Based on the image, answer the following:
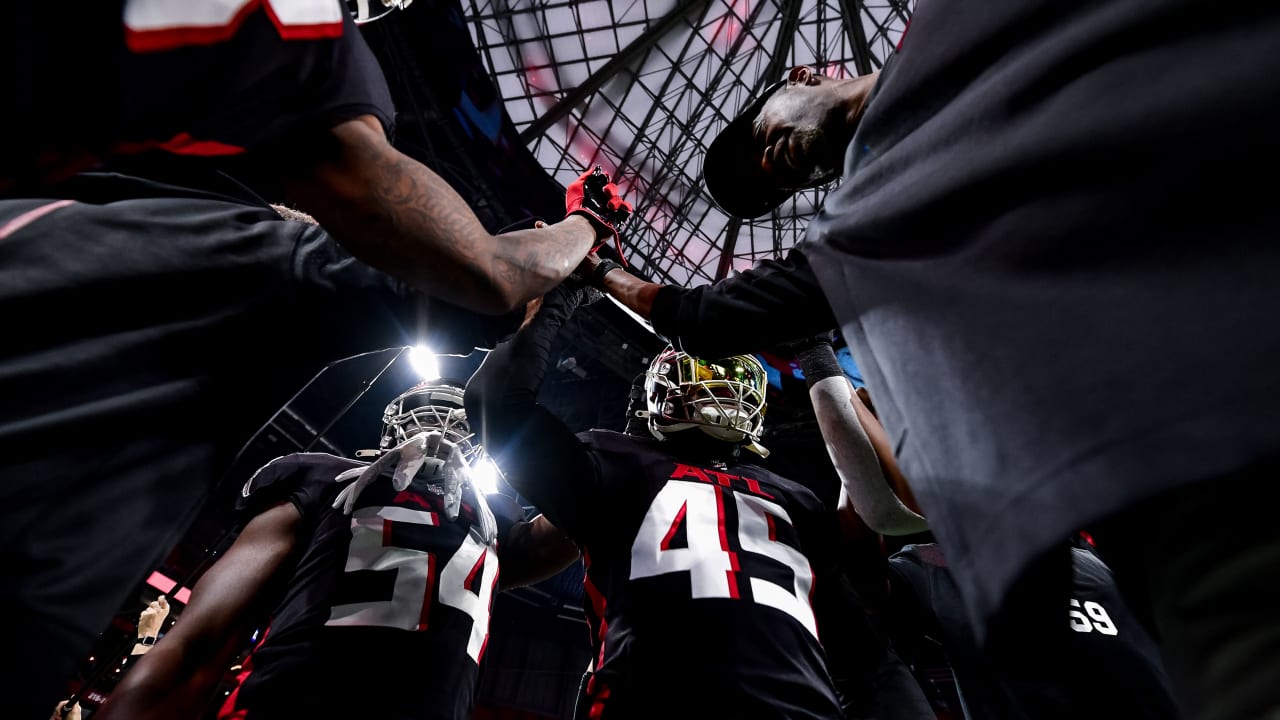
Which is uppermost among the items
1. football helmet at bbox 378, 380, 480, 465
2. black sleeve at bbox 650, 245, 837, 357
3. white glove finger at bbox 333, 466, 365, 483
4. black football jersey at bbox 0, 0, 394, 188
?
football helmet at bbox 378, 380, 480, 465

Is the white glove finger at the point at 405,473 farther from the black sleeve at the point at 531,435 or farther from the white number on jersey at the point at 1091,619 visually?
the white number on jersey at the point at 1091,619

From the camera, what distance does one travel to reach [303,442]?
1159cm

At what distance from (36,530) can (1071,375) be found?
147cm

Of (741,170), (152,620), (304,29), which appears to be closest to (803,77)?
(741,170)

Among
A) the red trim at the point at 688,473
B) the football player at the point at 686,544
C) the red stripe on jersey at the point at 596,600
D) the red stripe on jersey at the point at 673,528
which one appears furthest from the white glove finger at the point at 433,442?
the red stripe on jersey at the point at 673,528

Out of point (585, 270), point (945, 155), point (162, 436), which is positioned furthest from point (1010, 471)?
point (585, 270)

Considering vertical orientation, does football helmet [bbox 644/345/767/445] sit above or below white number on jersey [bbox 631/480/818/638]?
above

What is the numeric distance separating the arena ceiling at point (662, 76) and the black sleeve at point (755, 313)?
13410mm

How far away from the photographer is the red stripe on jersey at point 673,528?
217 centimetres

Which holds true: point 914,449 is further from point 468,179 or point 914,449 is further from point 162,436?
point 468,179

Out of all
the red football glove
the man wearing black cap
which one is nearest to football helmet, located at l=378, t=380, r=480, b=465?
the red football glove

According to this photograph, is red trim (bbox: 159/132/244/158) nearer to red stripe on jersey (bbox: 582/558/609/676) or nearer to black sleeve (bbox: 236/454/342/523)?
red stripe on jersey (bbox: 582/558/609/676)

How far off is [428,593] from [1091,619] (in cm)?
261

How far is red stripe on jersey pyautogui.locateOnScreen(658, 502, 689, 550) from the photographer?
7.12 feet
